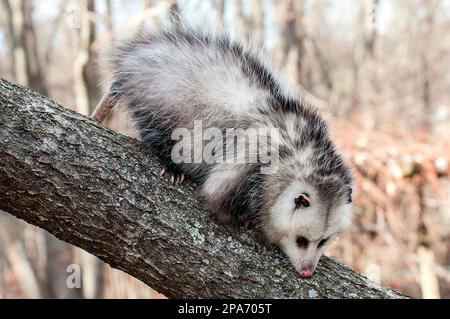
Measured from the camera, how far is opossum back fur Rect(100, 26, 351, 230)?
8.25 ft

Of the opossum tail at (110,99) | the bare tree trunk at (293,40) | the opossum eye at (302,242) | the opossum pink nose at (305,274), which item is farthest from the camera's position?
the bare tree trunk at (293,40)

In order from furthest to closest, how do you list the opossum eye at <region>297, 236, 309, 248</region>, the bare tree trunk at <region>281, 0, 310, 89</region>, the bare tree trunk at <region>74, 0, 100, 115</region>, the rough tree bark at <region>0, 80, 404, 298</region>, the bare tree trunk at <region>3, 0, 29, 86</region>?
the bare tree trunk at <region>281, 0, 310, 89</region> → the bare tree trunk at <region>3, 0, 29, 86</region> → the bare tree trunk at <region>74, 0, 100, 115</region> → the opossum eye at <region>297, 236, 309, 248</region> → the rough tree bark at <region>0, 80, 404, 298</region>

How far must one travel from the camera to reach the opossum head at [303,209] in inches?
96.7

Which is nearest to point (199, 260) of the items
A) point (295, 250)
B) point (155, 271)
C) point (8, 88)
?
point (155, 271)

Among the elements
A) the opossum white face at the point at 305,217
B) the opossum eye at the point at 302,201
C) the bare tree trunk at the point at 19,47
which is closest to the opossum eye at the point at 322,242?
the opossum white face at the point at 305,217

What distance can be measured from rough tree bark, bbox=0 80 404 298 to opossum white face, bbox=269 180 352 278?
0.67 ft

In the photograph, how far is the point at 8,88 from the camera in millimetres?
1958

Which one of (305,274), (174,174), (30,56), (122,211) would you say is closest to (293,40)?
(30,56)

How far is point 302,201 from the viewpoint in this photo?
248 cm

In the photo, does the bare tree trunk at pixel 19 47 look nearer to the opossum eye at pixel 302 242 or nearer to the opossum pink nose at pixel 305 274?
the opossum eye at pixel 302 242

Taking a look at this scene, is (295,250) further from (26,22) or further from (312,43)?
(312,43)

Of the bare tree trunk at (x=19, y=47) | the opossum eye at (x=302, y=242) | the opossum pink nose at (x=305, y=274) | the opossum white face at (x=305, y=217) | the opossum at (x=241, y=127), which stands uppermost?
the bare tree trunk at (x=19, y=47)

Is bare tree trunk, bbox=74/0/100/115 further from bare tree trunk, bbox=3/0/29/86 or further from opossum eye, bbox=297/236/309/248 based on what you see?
opossum eye, bbox=297/236/309/248

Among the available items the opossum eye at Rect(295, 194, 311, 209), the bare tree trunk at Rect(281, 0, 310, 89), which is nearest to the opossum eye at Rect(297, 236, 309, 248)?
the opossum eye at Rect(295, 194, 311, 209)
